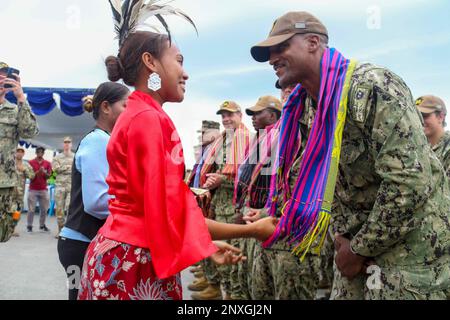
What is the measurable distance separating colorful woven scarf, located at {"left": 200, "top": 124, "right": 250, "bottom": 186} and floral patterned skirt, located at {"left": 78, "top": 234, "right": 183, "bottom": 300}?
10.2 feet

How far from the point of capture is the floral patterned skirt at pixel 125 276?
1.80 metres

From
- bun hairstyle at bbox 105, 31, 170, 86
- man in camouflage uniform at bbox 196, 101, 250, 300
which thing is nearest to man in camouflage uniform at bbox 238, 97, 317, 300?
bun hairstyle at bbox 105, 31, 170, 86

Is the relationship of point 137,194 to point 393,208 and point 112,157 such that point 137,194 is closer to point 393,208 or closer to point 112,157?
point 112,157

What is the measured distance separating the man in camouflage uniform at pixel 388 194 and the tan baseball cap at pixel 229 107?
3.93 meters

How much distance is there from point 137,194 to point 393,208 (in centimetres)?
103

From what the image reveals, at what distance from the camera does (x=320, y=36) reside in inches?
87.8

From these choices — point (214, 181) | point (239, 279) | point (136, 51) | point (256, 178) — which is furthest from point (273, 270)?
point (214, 181)

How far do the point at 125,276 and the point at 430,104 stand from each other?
3960 millimetres

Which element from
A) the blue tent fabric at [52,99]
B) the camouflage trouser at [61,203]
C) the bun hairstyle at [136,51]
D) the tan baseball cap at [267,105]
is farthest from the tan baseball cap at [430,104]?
the blue tent fabric at [52,99]

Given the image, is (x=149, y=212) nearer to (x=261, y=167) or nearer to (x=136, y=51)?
(x=136, y=51)

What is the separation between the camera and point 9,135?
464 centimetres

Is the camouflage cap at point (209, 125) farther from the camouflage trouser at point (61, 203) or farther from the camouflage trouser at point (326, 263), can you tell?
the camouflage trouser at point (61, 203)

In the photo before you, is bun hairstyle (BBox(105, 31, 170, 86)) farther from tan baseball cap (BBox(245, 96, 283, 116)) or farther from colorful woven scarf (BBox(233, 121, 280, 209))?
tan baseball cap (BBox(245, 96, 283, 116))
